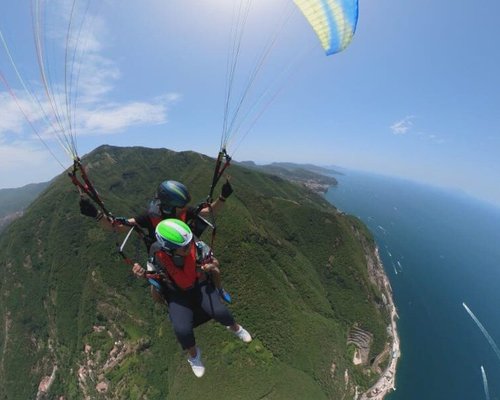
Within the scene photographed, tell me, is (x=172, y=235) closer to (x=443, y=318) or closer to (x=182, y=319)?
(x=182, y=319)

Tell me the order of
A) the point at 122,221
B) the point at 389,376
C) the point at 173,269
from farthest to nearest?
the point at 389,376 < the point at 122,221 < the point at 173,269

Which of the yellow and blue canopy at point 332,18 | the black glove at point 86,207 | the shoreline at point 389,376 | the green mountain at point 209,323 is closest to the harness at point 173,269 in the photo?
the black glove at point 86,207

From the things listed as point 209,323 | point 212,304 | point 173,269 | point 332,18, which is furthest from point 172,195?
point 209,323

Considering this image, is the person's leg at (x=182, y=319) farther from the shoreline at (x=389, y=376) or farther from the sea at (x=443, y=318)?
the sea at (x=443, y=318)

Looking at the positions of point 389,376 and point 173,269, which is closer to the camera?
point 173,269

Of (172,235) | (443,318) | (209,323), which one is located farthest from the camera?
(443,318)

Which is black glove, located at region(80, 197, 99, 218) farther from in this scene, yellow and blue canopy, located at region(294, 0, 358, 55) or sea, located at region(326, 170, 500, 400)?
sea, located at region(326, 170, 500, 400)

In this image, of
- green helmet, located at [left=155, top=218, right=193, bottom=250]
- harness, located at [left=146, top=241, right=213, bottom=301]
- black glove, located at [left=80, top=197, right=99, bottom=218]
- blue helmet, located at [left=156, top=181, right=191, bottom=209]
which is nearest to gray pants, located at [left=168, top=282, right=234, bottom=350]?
harness, located at [left=146, top=241, right=213, bottom=301]
